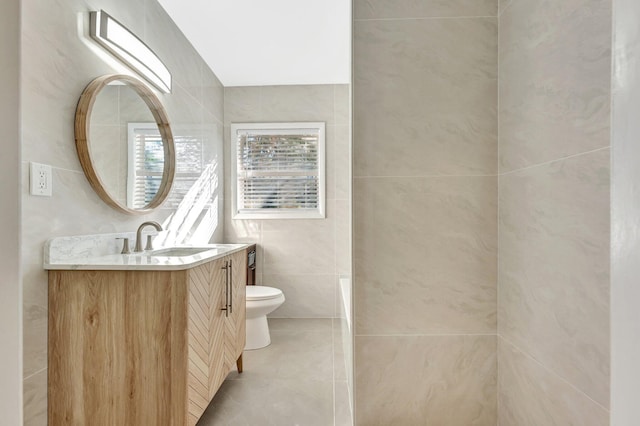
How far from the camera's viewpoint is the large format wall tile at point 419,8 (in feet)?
4.42

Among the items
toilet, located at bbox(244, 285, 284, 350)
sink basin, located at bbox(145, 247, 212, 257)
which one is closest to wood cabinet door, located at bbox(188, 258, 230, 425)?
sink basin, located at bbox(145, 247, 212, 257)

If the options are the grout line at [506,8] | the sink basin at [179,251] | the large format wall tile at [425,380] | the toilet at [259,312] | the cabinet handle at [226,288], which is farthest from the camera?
the toilet at [259,312]

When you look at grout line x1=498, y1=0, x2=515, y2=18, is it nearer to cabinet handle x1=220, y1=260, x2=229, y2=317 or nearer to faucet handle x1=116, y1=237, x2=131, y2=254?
cabinet handle x1=220, y1=260, x2=229, y2=317

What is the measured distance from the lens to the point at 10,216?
A: 1.19 feet

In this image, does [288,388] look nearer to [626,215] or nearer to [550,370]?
[550,370]

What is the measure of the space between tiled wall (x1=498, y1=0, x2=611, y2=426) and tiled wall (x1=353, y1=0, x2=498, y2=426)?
0.07m

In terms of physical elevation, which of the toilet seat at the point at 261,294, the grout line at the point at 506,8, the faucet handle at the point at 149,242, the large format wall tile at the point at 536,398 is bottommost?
the toilet seat at the point at 261,294

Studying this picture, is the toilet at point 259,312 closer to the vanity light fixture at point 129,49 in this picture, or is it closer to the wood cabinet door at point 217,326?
the wood cabinet door at point 217,326

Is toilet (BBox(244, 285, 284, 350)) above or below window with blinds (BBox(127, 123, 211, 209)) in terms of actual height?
below

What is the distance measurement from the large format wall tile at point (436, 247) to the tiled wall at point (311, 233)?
2357 mm

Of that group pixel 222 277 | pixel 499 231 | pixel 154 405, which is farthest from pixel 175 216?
pixel 499 231

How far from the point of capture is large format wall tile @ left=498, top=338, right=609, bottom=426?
2.94 ft

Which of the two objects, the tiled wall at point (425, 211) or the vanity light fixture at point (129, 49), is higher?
the vanity light fixture at point (129, 49)

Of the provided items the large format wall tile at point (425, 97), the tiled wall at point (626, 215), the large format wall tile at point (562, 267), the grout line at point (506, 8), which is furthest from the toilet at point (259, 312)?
the tiled wall at point (626, 215)
